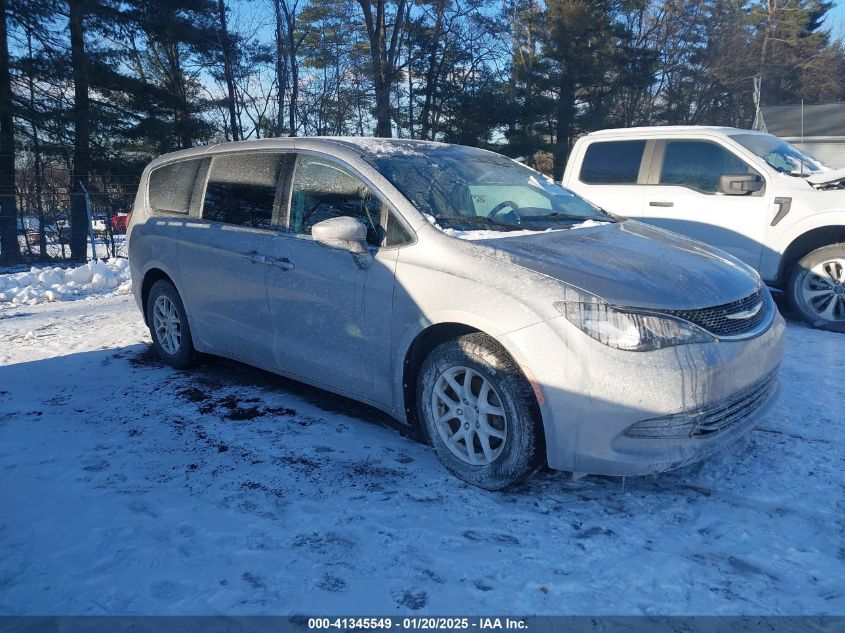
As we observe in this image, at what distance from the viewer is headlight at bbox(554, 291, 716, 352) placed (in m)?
2.84

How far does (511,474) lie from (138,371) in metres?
3.69

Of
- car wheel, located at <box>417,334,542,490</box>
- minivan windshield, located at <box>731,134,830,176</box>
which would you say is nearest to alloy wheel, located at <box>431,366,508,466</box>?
car wheel, located at <box>417,334,542,490</box>

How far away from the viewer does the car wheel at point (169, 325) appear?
5195 millimetres

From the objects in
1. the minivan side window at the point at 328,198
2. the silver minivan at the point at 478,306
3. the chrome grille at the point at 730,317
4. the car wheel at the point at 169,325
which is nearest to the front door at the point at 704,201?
the silver minivan at the point at 478,306

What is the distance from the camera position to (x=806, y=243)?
635 cm

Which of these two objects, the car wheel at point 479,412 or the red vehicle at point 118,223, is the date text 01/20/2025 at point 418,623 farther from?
the red vehicle at point 118,223

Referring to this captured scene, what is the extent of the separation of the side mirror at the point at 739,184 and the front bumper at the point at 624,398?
152 inches

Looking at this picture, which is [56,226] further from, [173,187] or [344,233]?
[344,233]

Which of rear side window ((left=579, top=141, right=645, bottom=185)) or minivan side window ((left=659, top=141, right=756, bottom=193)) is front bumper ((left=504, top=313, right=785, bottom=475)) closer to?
minivan side window ((left=659, top=141, right=756, bottom=193))

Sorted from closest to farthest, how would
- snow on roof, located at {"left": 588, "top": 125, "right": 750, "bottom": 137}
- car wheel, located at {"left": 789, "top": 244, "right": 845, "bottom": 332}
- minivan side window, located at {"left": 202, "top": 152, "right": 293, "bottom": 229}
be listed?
minivan side window, located at {"left": 202, "top": 152, "right": 293, "bottom": 229}
car wheel, located at {"left": 789, "top": 244, "right": 845, "bottom": 332}
snow on roof, located at {"left": 588, "top": 125, "right": 750, "bottom": 137}

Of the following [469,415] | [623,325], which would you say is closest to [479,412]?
[469,415]

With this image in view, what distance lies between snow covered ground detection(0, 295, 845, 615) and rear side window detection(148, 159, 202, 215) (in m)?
1.67

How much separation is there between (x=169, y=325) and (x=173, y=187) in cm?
113

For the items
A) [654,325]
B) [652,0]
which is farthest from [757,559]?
[652,0]
